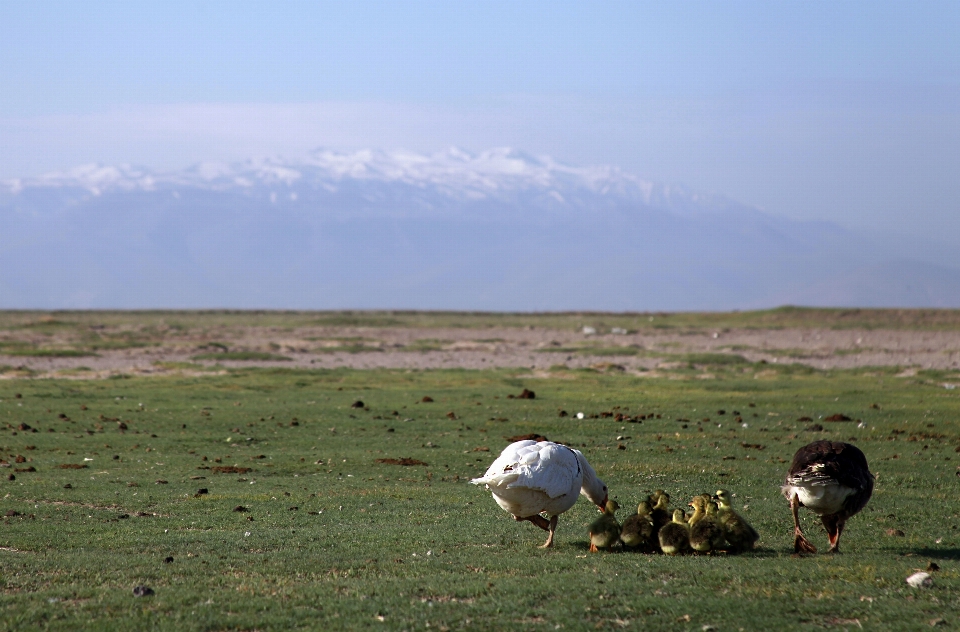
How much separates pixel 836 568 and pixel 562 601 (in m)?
3.00

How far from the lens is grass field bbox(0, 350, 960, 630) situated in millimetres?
8148

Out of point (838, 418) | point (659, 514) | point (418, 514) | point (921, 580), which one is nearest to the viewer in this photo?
A: point (921, 580)

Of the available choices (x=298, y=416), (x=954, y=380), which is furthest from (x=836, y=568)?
(x=954, y=380)

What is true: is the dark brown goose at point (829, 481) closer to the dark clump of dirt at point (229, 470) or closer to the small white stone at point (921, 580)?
the small white stone at point (921, 580)

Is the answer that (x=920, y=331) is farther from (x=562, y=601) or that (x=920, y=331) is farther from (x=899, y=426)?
(x=562, y=601)

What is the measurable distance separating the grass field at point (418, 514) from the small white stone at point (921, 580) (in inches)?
4.2

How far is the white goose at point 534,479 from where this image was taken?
33.1 feet

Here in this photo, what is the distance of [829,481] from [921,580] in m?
1.26

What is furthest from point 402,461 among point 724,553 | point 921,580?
point 921,580

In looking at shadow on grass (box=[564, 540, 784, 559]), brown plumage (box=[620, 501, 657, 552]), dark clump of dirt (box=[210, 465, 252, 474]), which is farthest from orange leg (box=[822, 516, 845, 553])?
dark clump of dirt (box=[210, 465, 252, 474])

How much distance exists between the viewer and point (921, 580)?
8844mm

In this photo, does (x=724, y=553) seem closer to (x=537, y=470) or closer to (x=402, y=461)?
(x=537, y=470)

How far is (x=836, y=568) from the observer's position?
9.52m

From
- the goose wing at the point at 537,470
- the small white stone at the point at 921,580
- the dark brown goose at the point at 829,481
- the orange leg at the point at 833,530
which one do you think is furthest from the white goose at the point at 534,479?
the small white stone at the point at 921,580
